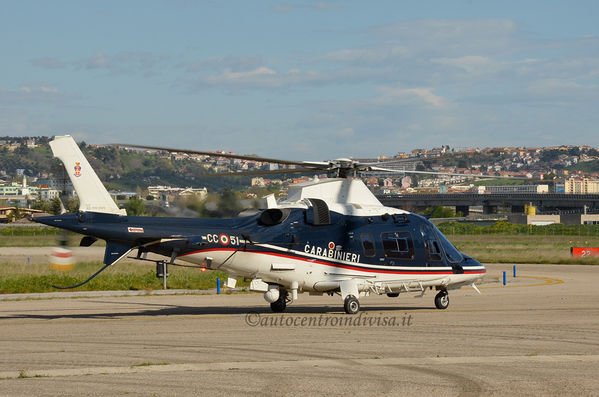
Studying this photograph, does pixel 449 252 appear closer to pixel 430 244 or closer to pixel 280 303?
pixel 430 244

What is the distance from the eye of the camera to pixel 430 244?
1019 inches

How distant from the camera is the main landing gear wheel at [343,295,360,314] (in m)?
24.0

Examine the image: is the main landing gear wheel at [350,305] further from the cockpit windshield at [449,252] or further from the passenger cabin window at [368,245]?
the cockpit windshield at [449,252]

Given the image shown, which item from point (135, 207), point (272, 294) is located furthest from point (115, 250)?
point (272, 294)

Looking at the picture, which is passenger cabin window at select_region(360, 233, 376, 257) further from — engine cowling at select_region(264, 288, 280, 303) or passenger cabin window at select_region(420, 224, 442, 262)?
engine cowling at select_region(264, 288, 280, 303)

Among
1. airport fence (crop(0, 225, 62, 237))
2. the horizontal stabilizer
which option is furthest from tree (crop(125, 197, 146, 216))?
airport fence (crop(0, 225, 62, 237))

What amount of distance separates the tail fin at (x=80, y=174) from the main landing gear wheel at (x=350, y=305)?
777 cm

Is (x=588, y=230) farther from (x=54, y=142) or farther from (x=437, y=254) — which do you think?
(x=54, y=142)

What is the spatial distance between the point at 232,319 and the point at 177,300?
7784 millimetres

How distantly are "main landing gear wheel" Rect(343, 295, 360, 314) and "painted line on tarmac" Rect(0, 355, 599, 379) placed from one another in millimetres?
8208

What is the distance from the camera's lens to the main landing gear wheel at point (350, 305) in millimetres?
23969

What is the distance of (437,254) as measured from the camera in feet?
85.1

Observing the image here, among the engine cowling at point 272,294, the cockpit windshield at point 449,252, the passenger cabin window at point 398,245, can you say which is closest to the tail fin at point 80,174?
the engine cowling at point 272,294

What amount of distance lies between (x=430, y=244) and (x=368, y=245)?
2501mm
